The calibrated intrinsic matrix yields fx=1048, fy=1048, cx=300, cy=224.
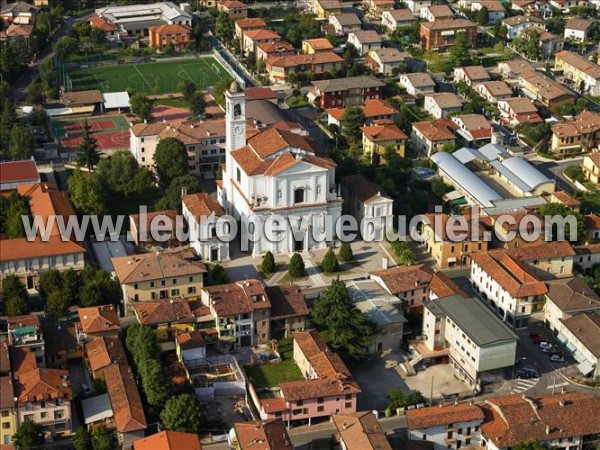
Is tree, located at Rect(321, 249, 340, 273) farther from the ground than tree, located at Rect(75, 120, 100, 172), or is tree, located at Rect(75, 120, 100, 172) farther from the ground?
tree, located at Rect(75, 120, 100, 172)

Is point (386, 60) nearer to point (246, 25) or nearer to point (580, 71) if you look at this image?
point (246, 25)

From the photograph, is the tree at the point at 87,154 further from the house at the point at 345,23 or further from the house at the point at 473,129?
the house at the point at 345,23

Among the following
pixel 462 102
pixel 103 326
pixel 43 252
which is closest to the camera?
pixel 103 326

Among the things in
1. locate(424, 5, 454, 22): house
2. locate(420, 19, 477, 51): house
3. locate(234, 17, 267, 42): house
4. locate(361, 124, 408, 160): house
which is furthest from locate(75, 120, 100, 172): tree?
locate(424, 5, 454, 22): house

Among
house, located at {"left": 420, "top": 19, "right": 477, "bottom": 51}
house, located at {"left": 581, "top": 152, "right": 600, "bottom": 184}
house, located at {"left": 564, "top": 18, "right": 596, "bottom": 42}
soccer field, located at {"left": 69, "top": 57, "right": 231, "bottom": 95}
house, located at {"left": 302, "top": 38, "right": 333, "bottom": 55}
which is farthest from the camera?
house, located at {"left": 564, "top": 18, "right": 596, "bottom": 42}

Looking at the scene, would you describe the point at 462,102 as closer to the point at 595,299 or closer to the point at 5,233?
the point at 595,299

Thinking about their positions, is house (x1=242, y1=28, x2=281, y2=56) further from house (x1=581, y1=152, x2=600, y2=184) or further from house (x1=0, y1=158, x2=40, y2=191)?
house (x1=581, y1=152, x2=600, y2=184)

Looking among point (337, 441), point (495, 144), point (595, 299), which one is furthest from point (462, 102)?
point (337, 441)

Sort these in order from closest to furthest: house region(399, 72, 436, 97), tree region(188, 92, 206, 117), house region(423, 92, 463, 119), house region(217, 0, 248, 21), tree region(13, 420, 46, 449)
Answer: tree region(13, 420, 46, 449)
tree region(188, 92, 206, 117)
house region(423, 92, 463, 119)
house region(399, 72, 436, 97)
house region(217, 0, 248, 21)
